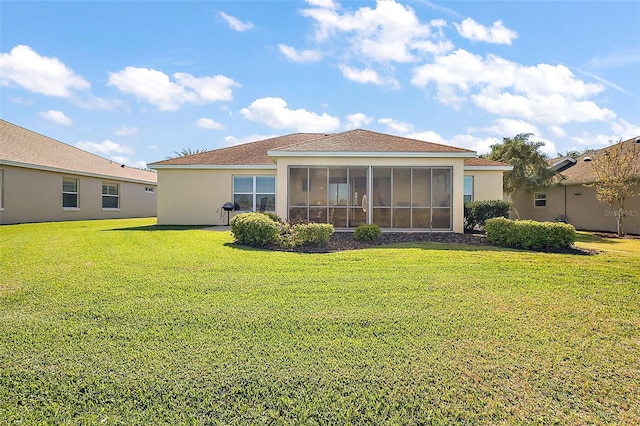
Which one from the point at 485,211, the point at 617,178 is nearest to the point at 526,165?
the point at 617,178

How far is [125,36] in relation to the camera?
13336 millimetres

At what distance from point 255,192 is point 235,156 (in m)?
2.35

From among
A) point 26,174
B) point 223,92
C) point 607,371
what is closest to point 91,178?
point 26,174

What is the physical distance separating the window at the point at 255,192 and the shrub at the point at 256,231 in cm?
693

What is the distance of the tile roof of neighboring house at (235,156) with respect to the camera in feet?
56.1

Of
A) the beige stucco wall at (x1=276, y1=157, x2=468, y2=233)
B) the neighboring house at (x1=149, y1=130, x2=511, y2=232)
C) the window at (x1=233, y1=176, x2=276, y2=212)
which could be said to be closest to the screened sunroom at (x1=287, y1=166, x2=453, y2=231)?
the neighboring house at (x1=149, y1=130, x2=511, y2=232)

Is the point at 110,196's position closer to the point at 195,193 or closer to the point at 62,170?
the point at 62,170

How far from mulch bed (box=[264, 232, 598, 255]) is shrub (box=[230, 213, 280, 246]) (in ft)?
0.88

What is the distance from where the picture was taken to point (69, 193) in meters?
19.8

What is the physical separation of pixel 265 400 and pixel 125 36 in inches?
586

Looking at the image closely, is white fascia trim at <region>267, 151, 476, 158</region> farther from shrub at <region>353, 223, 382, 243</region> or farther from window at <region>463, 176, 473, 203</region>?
window at <region>463, 176, 473, 203</region>

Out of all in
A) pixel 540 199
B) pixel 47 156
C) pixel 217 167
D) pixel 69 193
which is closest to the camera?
pixel 217 167

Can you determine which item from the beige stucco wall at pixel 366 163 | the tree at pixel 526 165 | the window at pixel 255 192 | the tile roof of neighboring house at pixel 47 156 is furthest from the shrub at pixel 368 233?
the tile roof of neighboring house at pixel 47 156

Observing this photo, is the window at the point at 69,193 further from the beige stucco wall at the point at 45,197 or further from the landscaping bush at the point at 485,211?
the landscaping bush at the point at 485,211
